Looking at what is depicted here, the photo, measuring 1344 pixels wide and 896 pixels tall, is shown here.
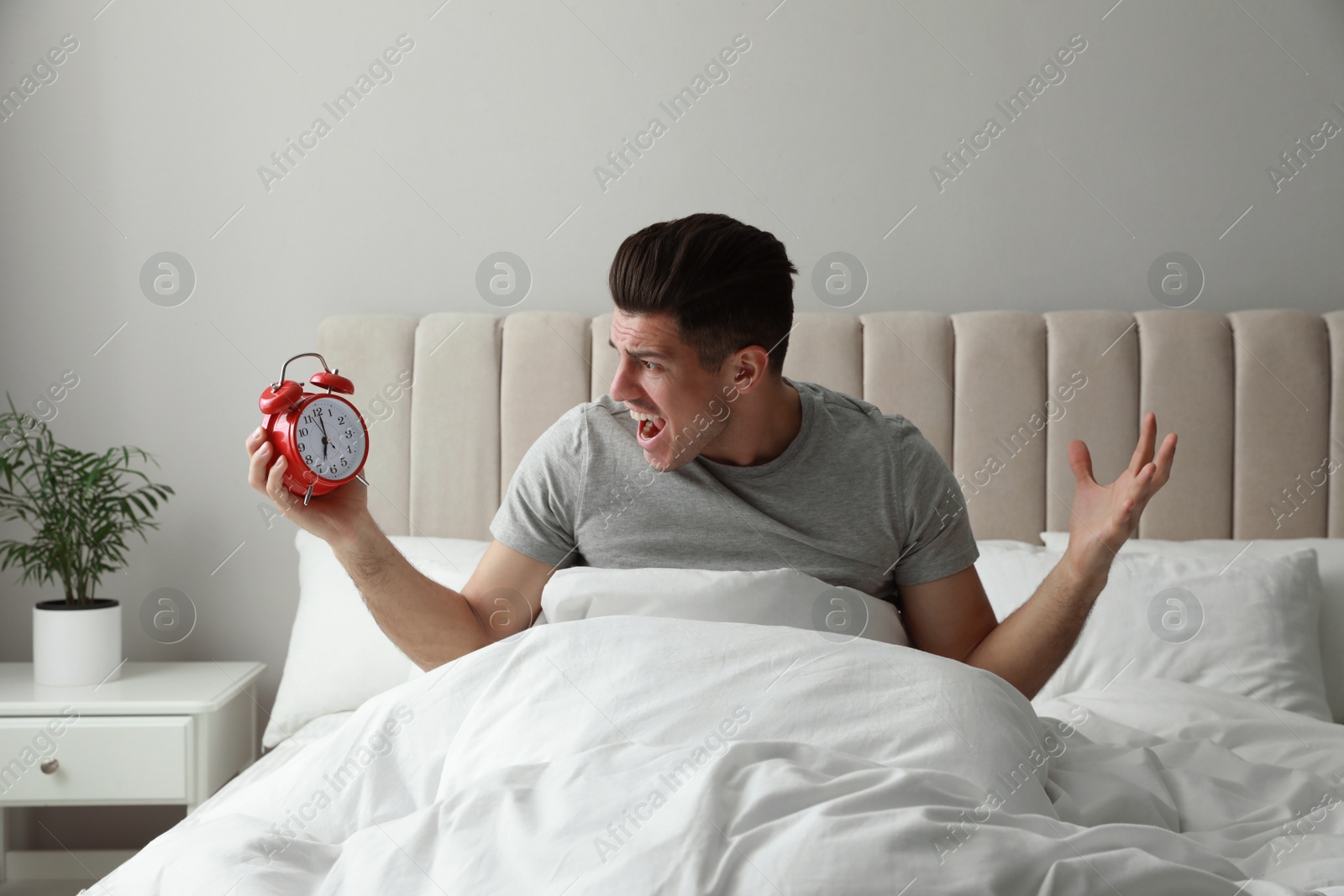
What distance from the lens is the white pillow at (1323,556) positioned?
73.2 inches

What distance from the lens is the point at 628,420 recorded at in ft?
5.22

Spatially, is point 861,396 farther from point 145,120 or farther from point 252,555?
point 145,120

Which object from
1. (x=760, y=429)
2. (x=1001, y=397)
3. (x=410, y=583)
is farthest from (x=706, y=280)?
(x=1001, y=397)

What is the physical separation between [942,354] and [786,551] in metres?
0.84

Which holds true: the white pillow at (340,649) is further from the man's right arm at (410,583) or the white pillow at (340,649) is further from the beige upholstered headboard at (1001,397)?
the man's right arm at (410,583)

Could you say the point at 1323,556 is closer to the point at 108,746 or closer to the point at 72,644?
the point at 108,746

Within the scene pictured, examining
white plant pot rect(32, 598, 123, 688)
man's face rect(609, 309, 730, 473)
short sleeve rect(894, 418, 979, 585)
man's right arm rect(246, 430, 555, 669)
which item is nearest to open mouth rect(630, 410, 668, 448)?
man's face rect(609, 309, 730, 473)

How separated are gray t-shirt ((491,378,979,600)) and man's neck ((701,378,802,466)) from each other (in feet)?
0.07

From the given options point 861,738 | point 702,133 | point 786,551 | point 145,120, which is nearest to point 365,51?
point 145,120

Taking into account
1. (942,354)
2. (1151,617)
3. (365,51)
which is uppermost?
(365,51)

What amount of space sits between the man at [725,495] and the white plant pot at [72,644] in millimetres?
965

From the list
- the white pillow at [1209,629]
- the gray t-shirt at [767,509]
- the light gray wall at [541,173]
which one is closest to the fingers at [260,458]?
the gray t-shirt at [767,509]

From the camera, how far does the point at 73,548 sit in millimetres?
2104

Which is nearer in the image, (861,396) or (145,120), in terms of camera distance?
(861,396)
